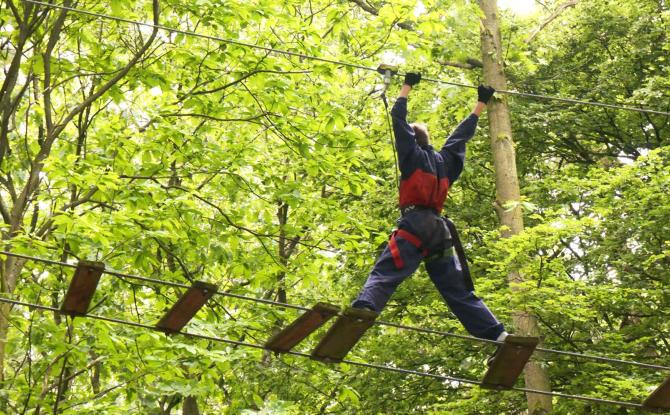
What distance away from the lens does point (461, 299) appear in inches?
197

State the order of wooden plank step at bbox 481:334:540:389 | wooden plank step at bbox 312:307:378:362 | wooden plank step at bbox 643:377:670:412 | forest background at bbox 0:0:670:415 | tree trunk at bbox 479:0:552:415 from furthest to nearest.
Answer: tree trunk at bbox 479:0:552:415
forest background at bbox 0:0:670:415
wooden plank step at bbox 643:377:670:412
wooden plank step at bbox 481:334:540:389
wooden plank step at bbox 312:307:378:362

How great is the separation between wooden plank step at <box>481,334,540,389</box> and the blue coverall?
13 cm

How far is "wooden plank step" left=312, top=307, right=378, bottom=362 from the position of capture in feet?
15.4

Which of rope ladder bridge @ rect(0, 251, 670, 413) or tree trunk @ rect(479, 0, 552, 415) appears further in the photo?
tree trunk @ rect(479, 0, 552, 415)

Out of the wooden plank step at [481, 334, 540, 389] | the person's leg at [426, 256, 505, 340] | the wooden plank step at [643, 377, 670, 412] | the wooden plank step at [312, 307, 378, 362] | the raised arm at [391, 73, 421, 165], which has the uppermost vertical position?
the raised arm at [391, 73, 421, 165]

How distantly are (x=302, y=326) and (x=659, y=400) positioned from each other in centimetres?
281

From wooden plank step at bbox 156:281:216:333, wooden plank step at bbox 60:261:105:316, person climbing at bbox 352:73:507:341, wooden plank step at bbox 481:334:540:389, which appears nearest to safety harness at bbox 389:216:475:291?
person climbing at bbox 352:73:507:341

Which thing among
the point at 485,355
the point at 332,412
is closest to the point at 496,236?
the point at 485,355

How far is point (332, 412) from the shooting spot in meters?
11.4

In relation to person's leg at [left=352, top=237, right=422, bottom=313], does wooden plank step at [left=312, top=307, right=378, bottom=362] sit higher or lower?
lower

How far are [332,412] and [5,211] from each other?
549cm

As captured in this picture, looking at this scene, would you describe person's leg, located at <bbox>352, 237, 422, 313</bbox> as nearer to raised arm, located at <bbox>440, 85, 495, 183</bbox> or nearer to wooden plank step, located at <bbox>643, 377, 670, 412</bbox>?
raised arm, located at <bbox>440, 85, 495, 183</bbox>

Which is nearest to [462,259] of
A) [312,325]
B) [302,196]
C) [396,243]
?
[396,243]

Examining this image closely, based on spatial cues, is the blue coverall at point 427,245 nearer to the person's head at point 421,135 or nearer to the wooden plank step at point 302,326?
the person's head at point 421,135
